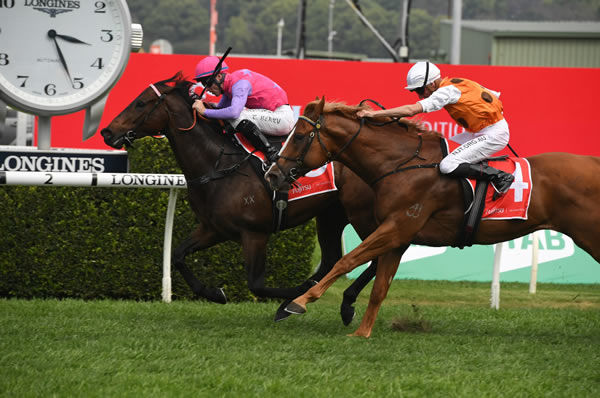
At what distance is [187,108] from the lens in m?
7.14

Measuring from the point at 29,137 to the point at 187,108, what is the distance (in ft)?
28.5

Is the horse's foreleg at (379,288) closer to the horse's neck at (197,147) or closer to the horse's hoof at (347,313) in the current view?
the horse's hoof at (347,313)

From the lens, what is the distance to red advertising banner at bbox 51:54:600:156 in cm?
1168

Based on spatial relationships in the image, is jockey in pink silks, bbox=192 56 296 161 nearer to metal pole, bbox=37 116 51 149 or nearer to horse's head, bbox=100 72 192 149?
horse's head, bbox=100 72 192 149

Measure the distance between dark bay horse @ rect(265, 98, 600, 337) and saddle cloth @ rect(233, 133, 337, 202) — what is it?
1.46 ft

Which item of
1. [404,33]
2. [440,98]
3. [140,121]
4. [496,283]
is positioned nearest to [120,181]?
[140,121]

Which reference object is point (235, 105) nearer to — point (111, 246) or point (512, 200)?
point (111, 246)

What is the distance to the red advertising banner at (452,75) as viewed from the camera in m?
11.7

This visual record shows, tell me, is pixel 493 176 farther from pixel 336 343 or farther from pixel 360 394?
pixel 360 394

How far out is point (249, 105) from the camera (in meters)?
7.28

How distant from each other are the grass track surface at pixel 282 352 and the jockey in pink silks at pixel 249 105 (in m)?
1.39

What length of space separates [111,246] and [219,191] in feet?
5.24

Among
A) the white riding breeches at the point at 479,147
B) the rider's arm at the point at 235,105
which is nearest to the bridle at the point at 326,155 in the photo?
the white riding breeches at the point at 479,147

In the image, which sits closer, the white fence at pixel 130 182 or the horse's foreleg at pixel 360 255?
the horse's foreleg at pixel 360 255
